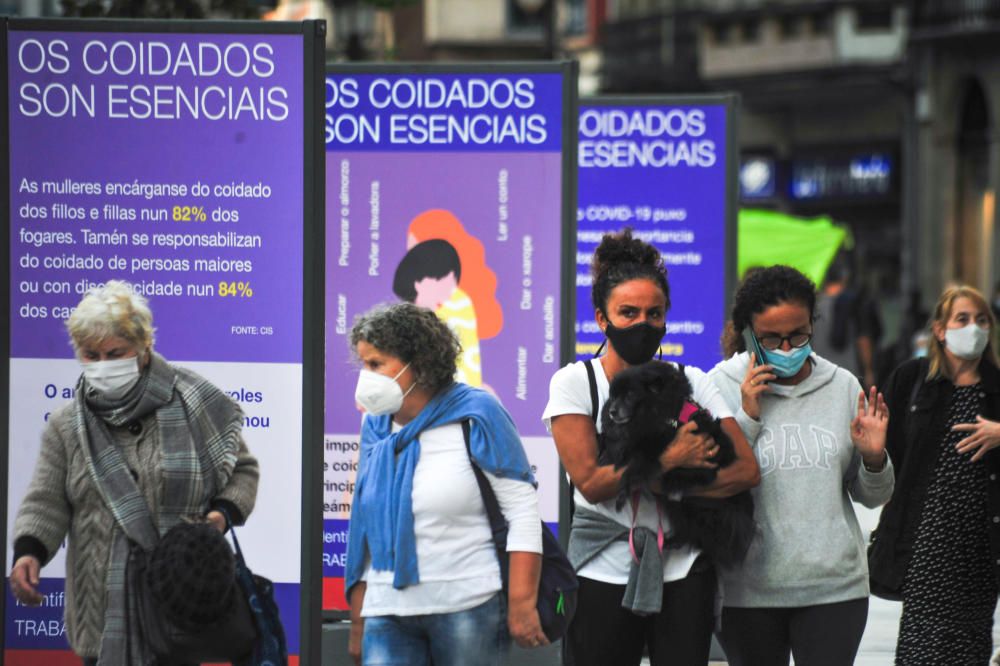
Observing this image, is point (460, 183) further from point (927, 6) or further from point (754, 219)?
point (927, 6)

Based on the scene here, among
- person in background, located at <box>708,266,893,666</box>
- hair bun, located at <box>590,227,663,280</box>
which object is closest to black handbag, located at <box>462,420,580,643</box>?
person in background, located at <box>708,266,893,666</box>

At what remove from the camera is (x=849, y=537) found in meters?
5.88

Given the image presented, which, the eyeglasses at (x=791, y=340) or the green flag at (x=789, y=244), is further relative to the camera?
the green flag at (x=789, y=244)

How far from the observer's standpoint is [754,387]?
580 centimetres

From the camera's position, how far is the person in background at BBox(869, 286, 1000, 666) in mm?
7516

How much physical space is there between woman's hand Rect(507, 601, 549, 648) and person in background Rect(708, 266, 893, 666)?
0.60 meters

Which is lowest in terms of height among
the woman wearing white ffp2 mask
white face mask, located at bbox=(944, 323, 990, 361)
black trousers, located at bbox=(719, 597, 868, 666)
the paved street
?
the paved street

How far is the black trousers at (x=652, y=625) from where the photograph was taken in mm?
5656

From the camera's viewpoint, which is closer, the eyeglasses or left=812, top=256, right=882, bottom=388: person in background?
the eyeglasses

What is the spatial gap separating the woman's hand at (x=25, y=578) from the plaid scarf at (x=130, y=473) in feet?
0.75

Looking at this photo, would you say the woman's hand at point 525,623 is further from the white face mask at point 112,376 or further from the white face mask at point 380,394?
the white face mask at point 112,376

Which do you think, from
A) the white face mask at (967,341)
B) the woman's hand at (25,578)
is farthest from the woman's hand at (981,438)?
the woman's hand at (25,578)

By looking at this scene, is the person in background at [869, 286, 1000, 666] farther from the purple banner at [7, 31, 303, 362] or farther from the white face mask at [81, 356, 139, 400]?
the white face mask at [81, 356, 139, 400]

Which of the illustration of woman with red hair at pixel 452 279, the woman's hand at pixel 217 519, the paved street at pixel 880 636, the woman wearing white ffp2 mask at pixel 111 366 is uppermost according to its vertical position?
the illustration of woman with red hair at pixel 452 279
